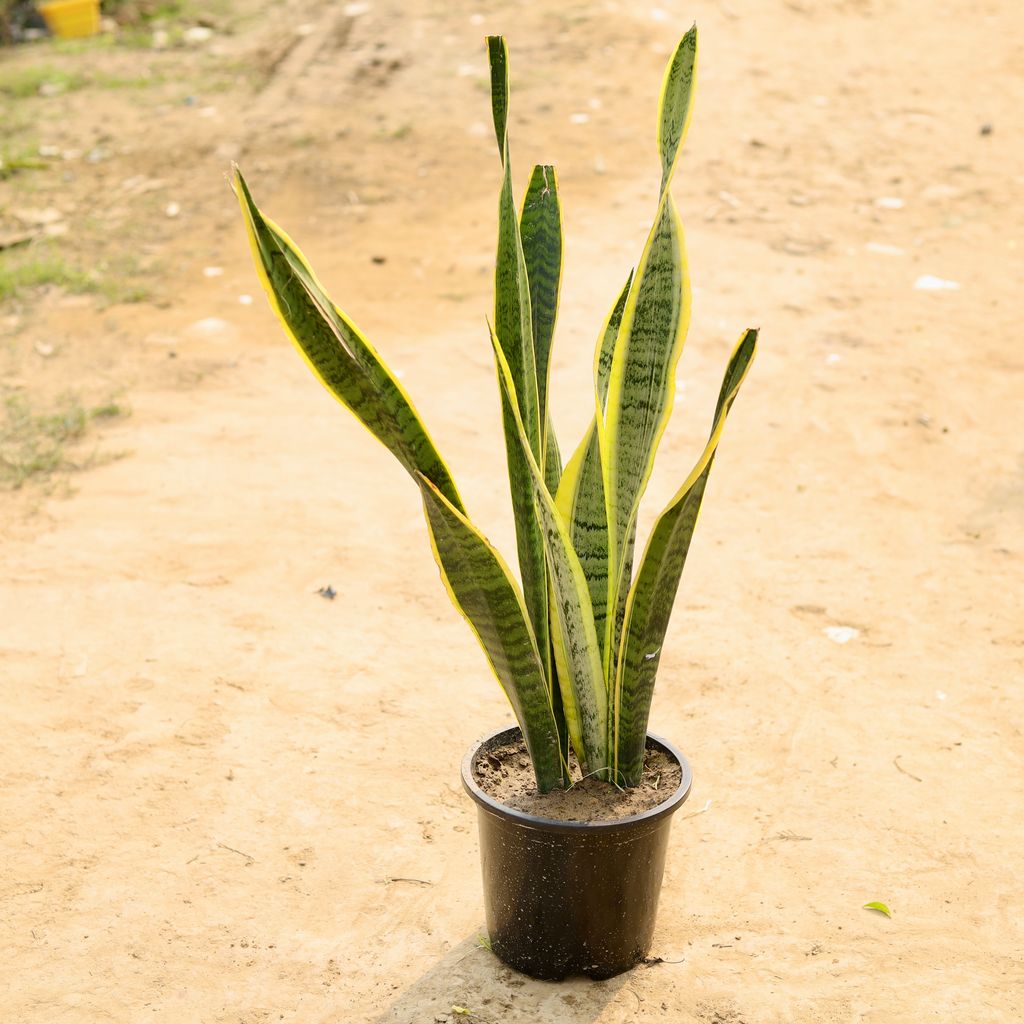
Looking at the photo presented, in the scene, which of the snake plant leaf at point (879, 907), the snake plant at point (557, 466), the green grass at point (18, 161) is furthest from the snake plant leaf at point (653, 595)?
the green grass at point (18, 161)

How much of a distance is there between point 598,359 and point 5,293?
4275mm

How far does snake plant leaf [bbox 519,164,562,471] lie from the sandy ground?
92 cm

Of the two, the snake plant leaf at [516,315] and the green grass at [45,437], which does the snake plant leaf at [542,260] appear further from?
the green grass at [45,437]

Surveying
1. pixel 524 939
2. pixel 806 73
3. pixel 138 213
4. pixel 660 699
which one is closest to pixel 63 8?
pixel 138 213

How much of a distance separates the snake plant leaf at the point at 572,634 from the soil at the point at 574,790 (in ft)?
0.15

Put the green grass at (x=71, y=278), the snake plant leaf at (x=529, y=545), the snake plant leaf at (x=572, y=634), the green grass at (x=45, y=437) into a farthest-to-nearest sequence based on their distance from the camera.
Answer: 1. the green grass at (x=71, y=278)
2. the green grass at (x=45, y=437)
3. the snake plant leaf at (x=529, y=545)
4. the snake plant leaf at (x=572, y=634)

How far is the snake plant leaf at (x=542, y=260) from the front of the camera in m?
1.81

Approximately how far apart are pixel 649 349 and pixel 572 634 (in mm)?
420

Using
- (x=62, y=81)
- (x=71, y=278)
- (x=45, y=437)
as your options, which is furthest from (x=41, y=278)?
(x=62, y=81)

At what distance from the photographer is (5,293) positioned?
526 cm

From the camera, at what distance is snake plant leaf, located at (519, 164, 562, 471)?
181cm

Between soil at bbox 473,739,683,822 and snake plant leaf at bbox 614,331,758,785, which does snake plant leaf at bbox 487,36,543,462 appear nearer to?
snake plant leaf at bbox 614,331,758,785

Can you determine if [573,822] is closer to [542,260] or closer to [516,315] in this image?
[516,315]

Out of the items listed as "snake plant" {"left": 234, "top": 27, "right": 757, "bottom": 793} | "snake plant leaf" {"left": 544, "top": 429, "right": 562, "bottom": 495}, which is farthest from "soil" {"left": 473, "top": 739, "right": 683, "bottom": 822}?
"snake plant leaf" {"left": 544, "top": 429, "right": 562, "bottom": 495}
